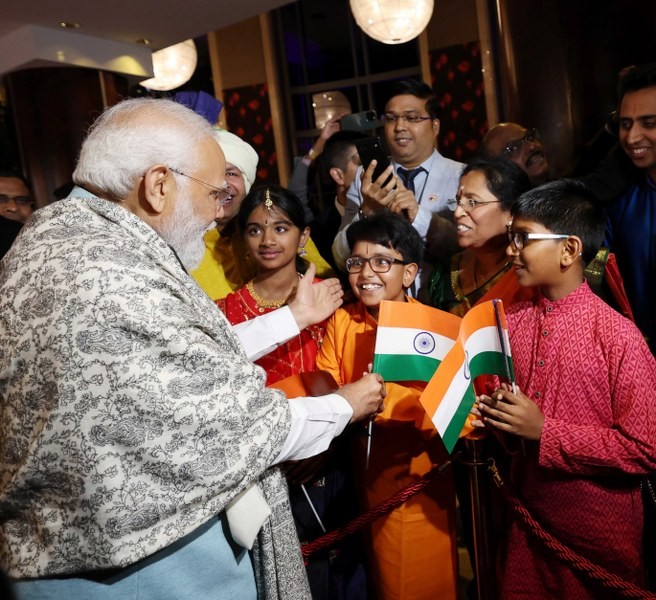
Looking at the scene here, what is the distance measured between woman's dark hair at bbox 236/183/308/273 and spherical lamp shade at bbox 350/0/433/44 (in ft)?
11.7

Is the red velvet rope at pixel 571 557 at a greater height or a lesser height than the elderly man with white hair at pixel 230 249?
lesser

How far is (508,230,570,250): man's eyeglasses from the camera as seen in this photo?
2014 mm

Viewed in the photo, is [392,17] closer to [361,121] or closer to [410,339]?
[361,121]

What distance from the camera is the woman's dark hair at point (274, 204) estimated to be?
2.74 metres

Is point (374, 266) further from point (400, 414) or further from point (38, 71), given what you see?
point (38, 71)

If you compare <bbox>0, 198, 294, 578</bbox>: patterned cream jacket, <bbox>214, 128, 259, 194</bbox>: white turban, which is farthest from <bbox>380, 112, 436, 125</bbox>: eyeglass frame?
<bbox>0, 198, 294, 578</bbox>: patterned cream jacket

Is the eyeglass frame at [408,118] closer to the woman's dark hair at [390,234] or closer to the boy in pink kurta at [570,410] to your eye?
the woman's dark hair at [390,234]

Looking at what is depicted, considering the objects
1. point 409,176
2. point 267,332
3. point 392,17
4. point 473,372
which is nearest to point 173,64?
point 392,17

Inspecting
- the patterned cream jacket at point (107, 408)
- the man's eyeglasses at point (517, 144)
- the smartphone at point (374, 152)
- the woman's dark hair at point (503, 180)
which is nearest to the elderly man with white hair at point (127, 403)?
the patterned cream jacket at point (107, 408)

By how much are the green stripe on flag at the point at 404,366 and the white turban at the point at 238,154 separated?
4.89 ft

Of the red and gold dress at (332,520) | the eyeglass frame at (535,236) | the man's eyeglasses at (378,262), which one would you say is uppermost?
the eyeglass frame at (535,236)

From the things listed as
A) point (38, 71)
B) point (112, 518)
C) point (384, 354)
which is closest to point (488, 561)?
point (384, 354)

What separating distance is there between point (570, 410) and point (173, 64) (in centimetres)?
616

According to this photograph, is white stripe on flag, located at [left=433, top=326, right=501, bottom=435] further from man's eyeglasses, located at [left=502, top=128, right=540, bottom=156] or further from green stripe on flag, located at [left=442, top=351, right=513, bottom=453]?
man's eyeglasses, located at [left=502, top=128, right=540, bottom=156]
